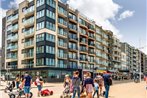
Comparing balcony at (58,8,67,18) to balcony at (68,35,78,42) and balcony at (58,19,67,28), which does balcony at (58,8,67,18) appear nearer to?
balcony at (58,19,67,28)

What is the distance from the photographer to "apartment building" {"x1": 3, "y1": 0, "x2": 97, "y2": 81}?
180 feet

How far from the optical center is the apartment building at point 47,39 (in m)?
54.9

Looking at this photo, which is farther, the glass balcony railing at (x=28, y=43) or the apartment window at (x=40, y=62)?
the glass balcony railing at (x=28, y=43)

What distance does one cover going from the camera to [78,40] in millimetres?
68625

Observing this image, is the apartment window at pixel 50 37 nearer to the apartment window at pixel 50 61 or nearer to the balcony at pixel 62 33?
the balcony at pixel 62 33

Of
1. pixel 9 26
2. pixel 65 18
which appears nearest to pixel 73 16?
pixel 65 18

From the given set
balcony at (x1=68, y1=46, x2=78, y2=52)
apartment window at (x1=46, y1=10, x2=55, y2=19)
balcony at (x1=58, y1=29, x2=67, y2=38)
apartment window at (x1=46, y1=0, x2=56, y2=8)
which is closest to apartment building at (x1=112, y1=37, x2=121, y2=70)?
balcony at (x1=68, y1=46, x2=78, y2=52)

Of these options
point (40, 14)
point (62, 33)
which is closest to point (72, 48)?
point (62, 33)

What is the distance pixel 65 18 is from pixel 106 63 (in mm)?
35663

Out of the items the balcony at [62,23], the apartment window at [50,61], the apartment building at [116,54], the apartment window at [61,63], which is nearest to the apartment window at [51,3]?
the balcony at [62,23]

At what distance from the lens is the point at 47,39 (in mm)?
54844

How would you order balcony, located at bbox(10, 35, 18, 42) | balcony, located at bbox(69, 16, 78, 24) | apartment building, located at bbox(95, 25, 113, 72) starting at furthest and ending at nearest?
apartment building, located at bbox(95, 25, 113, 72) < balcony, located at bbox(10, 35, 18, 42) < balcony, located at bbox(69, 16, 78, 24)

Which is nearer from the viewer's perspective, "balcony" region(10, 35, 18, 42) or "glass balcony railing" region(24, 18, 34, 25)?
"glass balcony railing" region(24, 18, 34, 25)

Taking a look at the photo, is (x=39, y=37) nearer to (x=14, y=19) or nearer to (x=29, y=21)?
(x=29, y=21)
